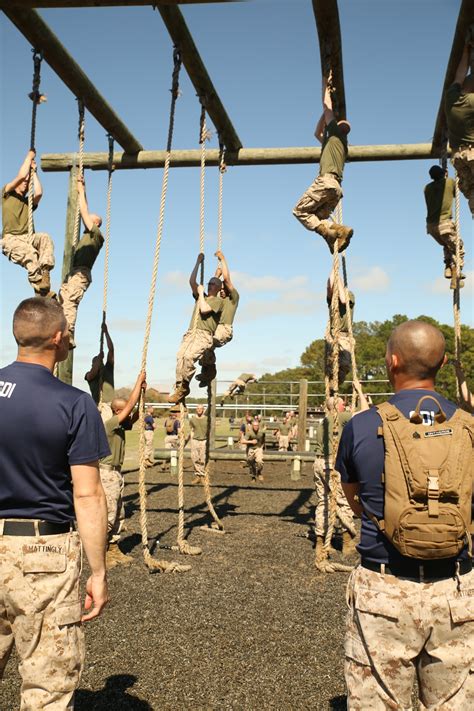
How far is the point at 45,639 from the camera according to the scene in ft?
7.95

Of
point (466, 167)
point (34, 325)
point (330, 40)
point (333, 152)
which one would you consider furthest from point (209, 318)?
point (34, 325)

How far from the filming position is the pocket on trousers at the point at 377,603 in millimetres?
2293

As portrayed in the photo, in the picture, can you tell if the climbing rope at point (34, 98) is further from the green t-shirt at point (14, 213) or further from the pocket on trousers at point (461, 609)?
the pocket on trousers at point (461, 609)

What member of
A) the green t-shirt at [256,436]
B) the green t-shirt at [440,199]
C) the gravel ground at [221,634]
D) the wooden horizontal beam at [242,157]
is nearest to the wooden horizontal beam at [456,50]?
the wooden horizontal beam at [242,157]

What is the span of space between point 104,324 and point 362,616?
6.16 metres

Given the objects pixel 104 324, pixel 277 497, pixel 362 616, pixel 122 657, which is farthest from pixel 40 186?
pixel 277 497

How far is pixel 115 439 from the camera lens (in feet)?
22.9

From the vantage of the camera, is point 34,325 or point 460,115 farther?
point 460,115

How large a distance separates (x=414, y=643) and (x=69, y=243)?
288 inches

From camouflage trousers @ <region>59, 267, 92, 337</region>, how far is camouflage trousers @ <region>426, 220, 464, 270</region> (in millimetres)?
4195

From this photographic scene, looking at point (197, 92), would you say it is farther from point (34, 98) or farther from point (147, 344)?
point (147, 344)

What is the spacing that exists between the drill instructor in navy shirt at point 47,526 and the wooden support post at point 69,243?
18.4ft

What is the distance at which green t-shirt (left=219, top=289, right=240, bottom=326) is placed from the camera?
8000mm

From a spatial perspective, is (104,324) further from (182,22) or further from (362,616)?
(362,616)
